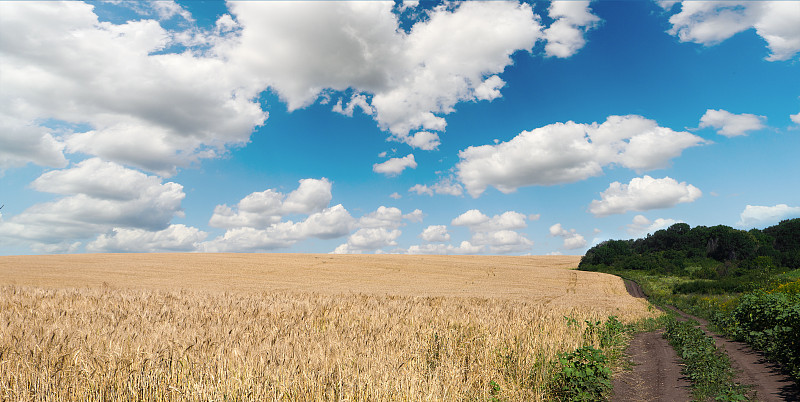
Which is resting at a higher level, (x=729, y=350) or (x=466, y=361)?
(x=466, y=361)

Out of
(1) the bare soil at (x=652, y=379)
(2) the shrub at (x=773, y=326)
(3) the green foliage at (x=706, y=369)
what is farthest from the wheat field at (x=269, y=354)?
(2) the shrub at (x=773, y=326)

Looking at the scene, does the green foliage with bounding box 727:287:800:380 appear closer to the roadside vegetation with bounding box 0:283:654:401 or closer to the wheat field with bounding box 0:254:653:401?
the roadside vegetation with bounding box 0:283:654:401

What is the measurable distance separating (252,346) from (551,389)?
595 cm

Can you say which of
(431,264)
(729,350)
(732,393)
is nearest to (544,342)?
(732,393)

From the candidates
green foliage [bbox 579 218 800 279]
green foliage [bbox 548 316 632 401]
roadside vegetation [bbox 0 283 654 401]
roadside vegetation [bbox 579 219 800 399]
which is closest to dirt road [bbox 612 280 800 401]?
roadside vegetation [bbox 579 219 800 399]

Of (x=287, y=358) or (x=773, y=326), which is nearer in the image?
(x=287, y=358)

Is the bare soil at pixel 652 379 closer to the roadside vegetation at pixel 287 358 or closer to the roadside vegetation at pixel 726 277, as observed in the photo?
the roadside vegetation at pixel 726 277

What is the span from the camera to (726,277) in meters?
59.0

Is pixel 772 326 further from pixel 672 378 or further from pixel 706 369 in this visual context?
pixel 672 378

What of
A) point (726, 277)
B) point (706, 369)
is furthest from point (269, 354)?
point (726, 277)

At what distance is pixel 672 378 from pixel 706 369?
854mm

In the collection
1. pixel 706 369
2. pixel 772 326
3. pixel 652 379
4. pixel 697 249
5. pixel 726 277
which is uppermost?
pixel 697 249

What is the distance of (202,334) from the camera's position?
8531 mm

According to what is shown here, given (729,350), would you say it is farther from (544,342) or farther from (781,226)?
(781,226)
